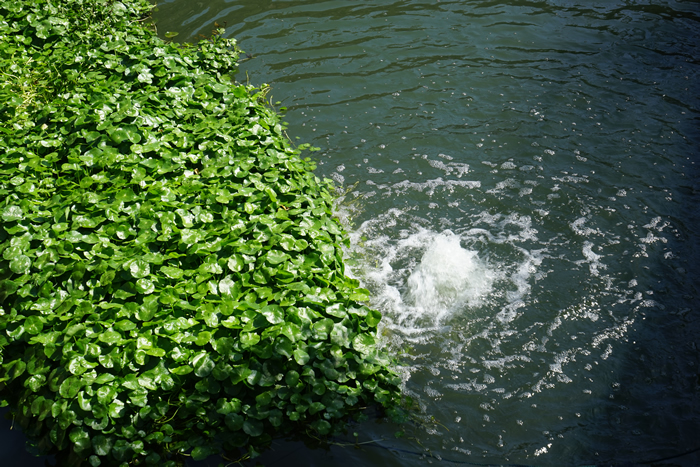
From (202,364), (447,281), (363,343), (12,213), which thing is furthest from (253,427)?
(12,213)

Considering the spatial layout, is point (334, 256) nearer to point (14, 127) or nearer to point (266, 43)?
point (14, 127)

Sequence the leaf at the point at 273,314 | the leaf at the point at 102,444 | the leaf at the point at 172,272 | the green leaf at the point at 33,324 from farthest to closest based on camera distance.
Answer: the leaf at the point at 172,272
the green leaf at the point at 33,324
the leaf at the point at 273,314
the leaf at the point at 102,444

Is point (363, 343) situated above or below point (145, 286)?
below

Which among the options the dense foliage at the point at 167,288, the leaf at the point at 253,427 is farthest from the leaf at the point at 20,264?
the leaf at the point at 253,427

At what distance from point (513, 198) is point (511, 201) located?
0.16 feet

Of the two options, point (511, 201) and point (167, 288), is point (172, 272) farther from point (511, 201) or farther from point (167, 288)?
point (511, 201)

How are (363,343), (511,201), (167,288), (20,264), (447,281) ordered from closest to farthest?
(363,343) → (167,288) → (20,264) → (447,281) → (511,201)

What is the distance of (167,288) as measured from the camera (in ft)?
11.4

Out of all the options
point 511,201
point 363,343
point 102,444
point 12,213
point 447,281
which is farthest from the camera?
point 511,201

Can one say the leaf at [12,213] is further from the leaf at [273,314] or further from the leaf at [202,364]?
the leaf at [273,314]

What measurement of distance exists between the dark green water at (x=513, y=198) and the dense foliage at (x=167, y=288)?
0.52 m

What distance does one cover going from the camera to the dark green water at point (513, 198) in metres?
3.64

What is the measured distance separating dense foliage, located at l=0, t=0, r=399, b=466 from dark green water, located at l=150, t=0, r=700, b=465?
517 mm

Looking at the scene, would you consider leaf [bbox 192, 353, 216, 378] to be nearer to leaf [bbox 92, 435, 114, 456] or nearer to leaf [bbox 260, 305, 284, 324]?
leaf [bbox 260, 305, 284, 324]
